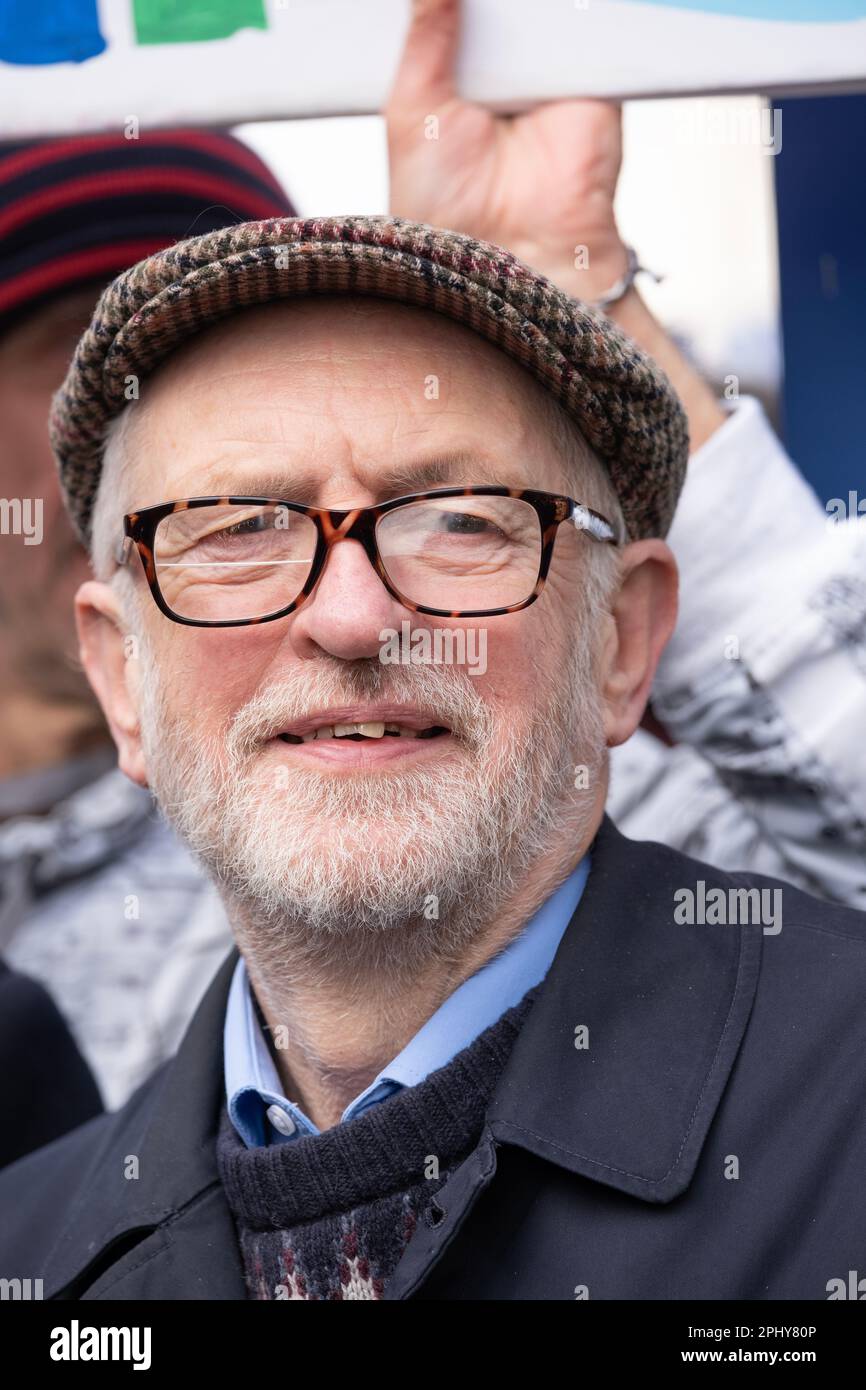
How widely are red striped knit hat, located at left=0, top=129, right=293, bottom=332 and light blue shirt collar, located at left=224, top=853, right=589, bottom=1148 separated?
4.56 ft

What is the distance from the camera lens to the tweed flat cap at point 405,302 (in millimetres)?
1678

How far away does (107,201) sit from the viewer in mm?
2670

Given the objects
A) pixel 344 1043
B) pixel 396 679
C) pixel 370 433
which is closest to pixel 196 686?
pixel 396 679

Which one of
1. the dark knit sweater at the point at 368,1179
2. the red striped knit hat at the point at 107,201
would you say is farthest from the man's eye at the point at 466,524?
the red striped knit hat at the point at 107,201

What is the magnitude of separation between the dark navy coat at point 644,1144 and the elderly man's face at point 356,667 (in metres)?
0.21

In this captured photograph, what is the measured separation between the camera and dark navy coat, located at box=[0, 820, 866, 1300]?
150cm

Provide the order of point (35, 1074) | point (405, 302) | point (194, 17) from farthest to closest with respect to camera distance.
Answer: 1. point (35, 1074)
2. point (194, 17)
3. point (405, 302)

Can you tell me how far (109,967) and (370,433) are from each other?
1.67 m

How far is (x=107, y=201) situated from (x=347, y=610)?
1.47 meters

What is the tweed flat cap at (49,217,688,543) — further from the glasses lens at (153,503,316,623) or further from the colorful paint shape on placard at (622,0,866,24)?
the colorful paint shape on placard at (622,0,866,24)

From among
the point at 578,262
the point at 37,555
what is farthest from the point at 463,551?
the point at 37,555

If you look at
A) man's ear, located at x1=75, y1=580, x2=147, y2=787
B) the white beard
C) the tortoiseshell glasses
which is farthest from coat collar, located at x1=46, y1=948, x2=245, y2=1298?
the tortoiseshell glasses

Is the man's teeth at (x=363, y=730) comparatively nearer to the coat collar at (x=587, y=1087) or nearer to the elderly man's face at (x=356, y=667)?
the elderly man's face at (x=356, y=667)

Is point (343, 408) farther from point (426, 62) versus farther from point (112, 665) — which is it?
point (426, 62)
